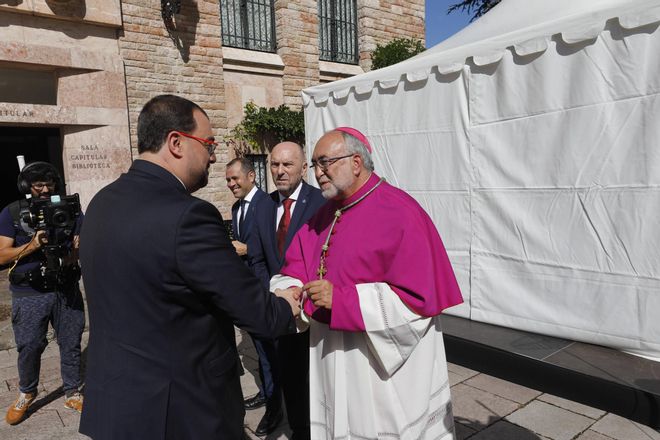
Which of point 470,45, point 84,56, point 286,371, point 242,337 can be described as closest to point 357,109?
point 470,45

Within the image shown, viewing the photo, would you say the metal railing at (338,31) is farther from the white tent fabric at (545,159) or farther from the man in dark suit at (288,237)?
the man in dark suit at (288,237)

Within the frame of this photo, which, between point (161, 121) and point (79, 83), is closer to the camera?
point (161, 121)

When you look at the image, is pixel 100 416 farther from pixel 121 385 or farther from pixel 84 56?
pixel 84 56

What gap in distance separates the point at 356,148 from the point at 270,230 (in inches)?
54.3

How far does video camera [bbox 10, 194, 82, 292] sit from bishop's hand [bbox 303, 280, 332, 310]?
2.44 meters

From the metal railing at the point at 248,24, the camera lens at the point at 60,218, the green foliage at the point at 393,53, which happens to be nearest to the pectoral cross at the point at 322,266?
the camera lens at the point at 60,218

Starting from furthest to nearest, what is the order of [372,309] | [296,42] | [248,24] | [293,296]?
[296,42] < [248,24] < [293,296] < [372,309]

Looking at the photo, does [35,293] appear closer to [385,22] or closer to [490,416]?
[490,416]

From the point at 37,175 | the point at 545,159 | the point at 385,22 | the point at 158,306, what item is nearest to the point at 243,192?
the point at 37,175

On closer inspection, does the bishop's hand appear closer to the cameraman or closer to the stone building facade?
the cameraman

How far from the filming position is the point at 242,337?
5.36m

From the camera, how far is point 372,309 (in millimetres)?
1956

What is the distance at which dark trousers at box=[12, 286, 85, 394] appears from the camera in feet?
11.9

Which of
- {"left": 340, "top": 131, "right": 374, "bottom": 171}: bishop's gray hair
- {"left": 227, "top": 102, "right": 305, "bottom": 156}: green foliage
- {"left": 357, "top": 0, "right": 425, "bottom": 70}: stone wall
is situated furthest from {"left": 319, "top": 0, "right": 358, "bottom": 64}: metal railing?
{"left": 340, "top": 131, "right": 374, "bottom": 171}: bishop's gray hair
